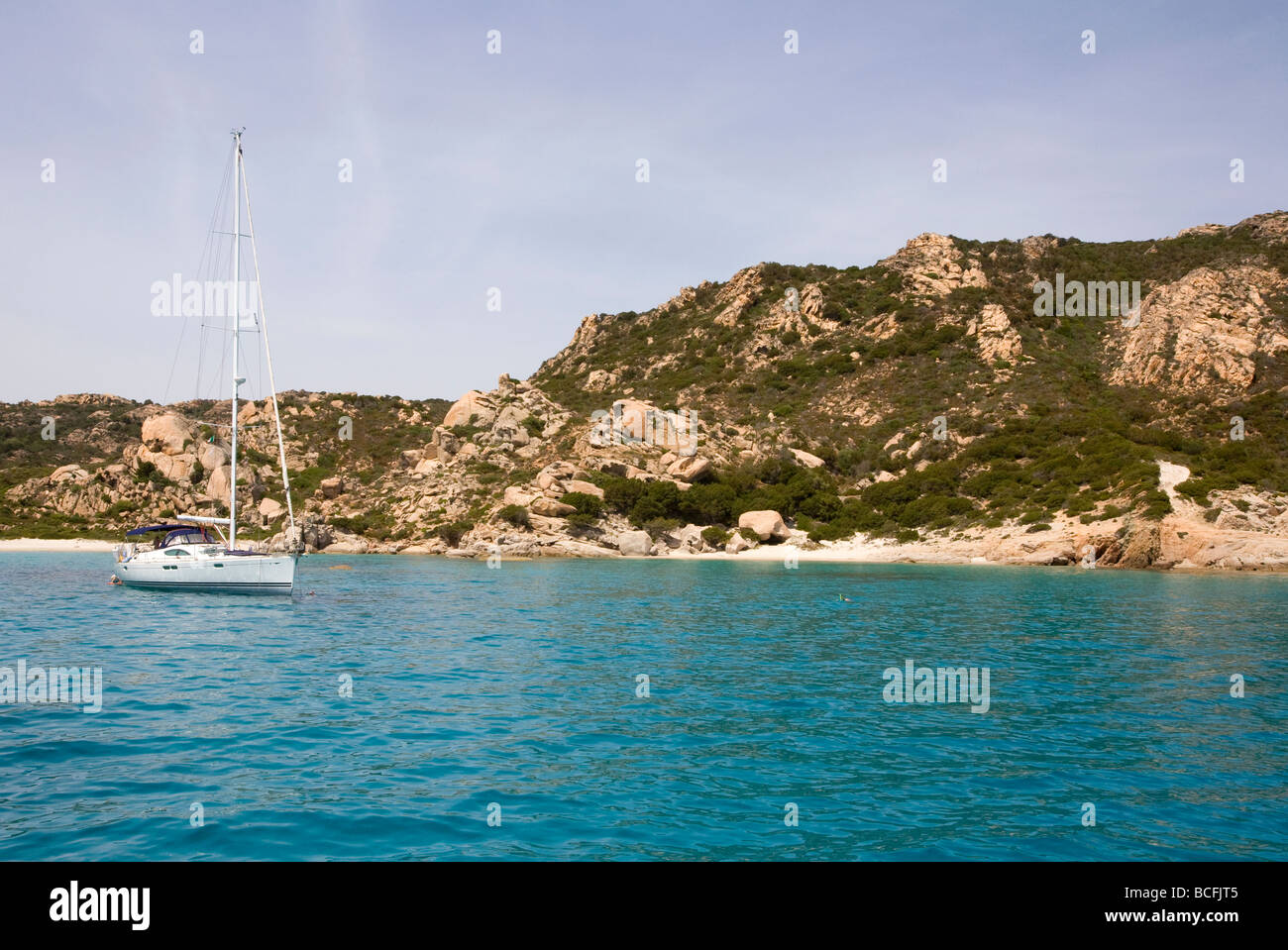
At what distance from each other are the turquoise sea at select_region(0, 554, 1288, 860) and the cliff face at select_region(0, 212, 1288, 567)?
32.4 m

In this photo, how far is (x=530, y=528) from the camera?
6625cm

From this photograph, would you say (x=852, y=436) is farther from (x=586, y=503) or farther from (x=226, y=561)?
(x=226, y=561)

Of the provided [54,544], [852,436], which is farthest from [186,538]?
[852,436]

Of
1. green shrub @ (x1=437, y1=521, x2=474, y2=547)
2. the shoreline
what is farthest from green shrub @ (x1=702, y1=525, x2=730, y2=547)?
green shrub @ (x1=437, y1=521, x2=474, y2=547)

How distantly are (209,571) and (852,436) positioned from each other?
60140 millimetres

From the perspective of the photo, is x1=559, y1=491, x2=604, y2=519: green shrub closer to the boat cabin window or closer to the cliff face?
the cliff face

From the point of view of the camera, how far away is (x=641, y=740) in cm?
1291

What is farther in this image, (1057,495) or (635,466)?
(635,466)

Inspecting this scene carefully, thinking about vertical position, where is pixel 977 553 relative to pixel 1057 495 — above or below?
below

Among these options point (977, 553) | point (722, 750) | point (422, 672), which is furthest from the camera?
point (977, 553)
